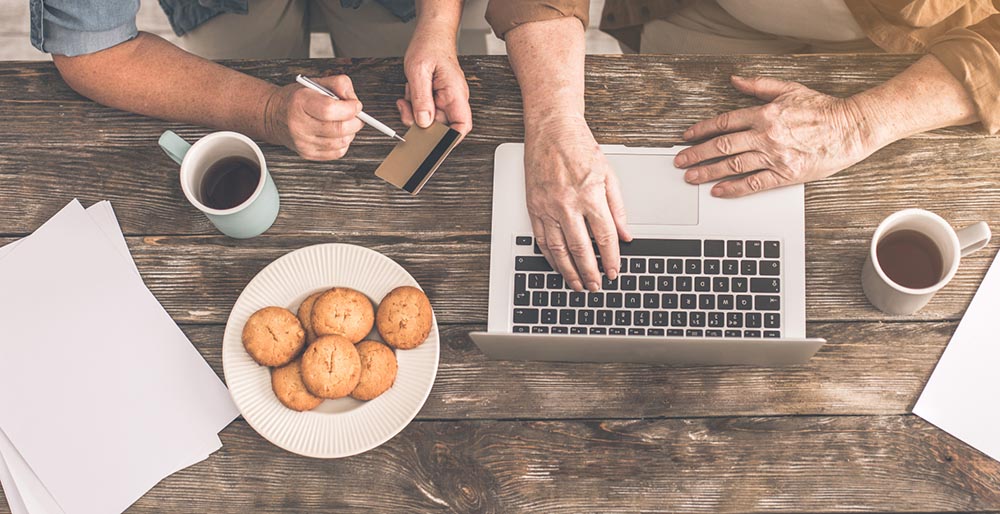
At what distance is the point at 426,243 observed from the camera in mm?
1073

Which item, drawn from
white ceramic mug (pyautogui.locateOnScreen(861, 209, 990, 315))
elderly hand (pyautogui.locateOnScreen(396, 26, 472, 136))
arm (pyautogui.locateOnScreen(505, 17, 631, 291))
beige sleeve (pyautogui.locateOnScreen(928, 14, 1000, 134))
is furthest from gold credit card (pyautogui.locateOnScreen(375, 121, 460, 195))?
beige sleeve (pyautogui.locateOnScreen(928, 14, 1000, 134))

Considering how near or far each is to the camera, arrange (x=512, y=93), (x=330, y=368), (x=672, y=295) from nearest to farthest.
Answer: (x=330, y=368), (x=672, y=295), (x=512, y=93)

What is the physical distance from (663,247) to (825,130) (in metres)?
0.30

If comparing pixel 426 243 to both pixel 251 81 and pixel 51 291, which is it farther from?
pixel 51 291

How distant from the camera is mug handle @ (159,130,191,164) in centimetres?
94

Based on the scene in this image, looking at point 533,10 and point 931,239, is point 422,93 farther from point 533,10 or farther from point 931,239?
point 931,239

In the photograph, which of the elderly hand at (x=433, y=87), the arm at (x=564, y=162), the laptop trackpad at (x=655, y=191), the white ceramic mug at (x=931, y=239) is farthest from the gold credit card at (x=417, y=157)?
the white ceramic mug at (x=931, y=239)

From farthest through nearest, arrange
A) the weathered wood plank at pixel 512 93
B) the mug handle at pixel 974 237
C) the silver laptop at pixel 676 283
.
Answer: the weathered wood plank at pixel 512 93 < the silver laptop at pixel 676 283 < the mug handle at pixel 974 237

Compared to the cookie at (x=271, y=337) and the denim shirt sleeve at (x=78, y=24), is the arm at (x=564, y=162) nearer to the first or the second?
the cookie at (x=271, y=337)

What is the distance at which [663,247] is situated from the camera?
3.35ft

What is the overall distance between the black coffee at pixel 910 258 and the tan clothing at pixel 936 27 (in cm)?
24

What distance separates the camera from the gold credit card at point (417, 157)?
1078 millimetres

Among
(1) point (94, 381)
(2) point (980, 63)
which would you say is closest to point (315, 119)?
(1) point (94, 381)

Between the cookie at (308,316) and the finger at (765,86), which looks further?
the finger at (765,86)
